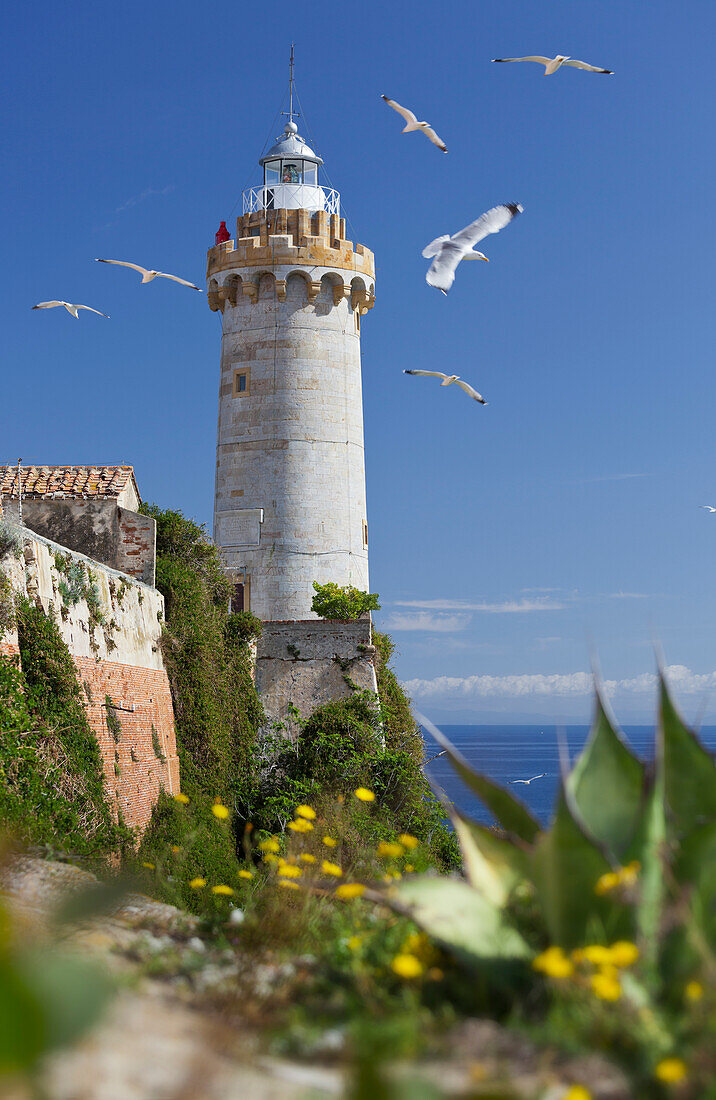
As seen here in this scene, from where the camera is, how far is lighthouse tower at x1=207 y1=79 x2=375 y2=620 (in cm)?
2792

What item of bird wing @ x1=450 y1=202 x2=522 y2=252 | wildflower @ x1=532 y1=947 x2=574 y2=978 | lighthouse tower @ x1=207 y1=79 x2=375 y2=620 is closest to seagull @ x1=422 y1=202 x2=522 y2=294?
bird wing @ x1=450 y1=202 x2=522 y2=252

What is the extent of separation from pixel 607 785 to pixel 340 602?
22.8 metres

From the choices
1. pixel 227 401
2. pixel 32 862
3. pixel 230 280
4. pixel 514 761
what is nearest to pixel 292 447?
pixel 227 401

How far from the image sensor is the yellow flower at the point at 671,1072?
2541 mm

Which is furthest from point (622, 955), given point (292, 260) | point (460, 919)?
point (292, 260)

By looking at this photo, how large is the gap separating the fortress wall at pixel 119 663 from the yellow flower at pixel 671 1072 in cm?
987

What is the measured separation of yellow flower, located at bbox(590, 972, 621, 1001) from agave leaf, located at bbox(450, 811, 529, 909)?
90cm

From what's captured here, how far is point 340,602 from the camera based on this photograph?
26.8 meters

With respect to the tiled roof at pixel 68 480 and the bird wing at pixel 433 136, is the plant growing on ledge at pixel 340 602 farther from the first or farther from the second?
the bird wing at pixel 433 136

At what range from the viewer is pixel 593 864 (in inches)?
139

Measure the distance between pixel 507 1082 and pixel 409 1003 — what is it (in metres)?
0.79

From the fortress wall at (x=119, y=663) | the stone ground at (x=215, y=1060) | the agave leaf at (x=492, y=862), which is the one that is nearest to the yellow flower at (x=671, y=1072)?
the stone ground at (x=215, y=1060)

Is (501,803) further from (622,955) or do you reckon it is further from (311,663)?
(311,663)

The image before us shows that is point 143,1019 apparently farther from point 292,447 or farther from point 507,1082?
point 292,447
